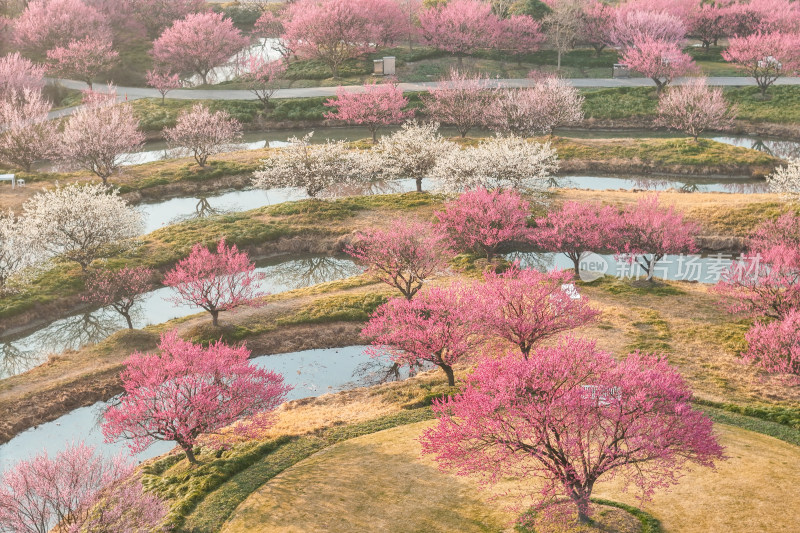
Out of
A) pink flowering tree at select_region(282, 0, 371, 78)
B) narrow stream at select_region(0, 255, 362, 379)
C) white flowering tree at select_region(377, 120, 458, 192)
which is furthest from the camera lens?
pink flowering tree at select_region(282, 0, 371, 78)

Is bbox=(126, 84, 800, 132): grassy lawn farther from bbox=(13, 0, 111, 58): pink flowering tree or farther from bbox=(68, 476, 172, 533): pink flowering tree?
bbox=(68, 476, 172, 533): pink flowering tree

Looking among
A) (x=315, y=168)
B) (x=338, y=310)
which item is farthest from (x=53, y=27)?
(x=338, y=310)

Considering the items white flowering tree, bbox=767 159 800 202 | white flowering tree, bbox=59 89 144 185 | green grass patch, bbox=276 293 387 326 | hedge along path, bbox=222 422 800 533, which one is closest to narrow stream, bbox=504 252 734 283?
white flowering tree, bbox=767 159 800 202

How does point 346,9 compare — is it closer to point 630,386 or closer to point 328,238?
point 328,238

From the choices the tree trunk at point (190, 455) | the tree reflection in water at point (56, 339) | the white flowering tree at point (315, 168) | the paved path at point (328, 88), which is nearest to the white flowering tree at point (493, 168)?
the white flowering tree at point (315, 168)

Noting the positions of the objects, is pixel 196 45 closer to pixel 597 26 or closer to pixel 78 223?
pixel 78 223

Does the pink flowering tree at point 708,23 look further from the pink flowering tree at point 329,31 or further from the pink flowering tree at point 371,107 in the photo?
the pink flowering tree at point 371,107
